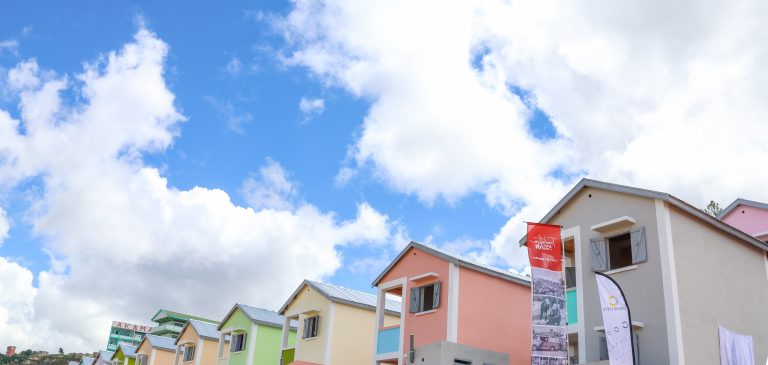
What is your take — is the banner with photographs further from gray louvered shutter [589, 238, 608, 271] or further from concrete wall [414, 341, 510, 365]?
concrete wall [414, 341, 510, 365]

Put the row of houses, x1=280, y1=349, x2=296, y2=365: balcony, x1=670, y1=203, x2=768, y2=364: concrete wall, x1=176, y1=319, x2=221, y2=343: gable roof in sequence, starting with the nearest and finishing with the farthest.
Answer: x1=670, y1=203, x2=768, y2=364: concrete wall → the row of houses → x1=280, y1=349, x2=296, y2=365: balcony → x1=176, y1=319, x2=221, y2=343: gable roof

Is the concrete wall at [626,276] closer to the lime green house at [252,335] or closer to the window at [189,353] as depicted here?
the lime green house at [252,335]

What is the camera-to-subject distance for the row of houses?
20.9m

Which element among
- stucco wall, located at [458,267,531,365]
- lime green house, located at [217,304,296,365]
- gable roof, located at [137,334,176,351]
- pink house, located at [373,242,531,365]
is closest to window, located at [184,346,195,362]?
lime green house, located at [217,304,296,365]

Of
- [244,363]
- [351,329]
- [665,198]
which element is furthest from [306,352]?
[665,198]

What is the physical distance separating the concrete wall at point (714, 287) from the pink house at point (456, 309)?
747 cm

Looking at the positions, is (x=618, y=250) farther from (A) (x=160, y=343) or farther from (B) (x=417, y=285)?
(A) (x=160, y=343)

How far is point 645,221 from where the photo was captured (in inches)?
868

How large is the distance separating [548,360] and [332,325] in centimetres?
1479

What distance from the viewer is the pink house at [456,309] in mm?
27500

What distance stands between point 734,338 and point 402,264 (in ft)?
43.9

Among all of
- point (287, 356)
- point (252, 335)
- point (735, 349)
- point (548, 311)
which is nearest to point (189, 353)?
point (252, 335)

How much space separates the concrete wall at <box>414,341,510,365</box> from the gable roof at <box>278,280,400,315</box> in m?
8.31

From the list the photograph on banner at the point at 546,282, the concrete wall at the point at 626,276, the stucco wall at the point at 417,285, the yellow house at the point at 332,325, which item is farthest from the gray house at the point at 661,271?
the yellow house at the point at 332,325
